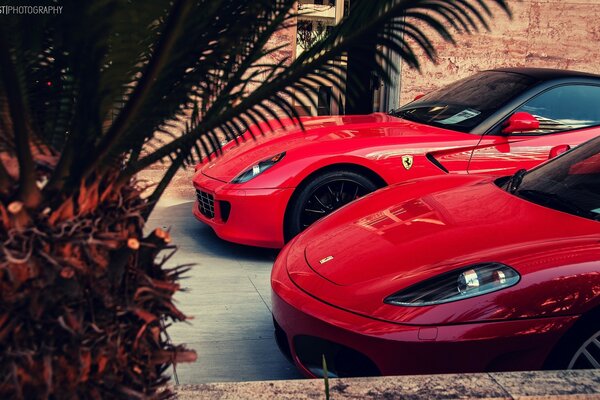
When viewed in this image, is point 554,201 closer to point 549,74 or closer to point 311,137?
point 311,137

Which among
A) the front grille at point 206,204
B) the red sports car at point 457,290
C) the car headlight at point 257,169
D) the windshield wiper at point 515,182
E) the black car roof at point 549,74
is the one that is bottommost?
the front grille at point 206,204

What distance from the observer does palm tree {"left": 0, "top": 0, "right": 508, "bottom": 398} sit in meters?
2.05

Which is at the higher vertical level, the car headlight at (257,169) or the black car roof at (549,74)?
the black car roof at (549,74)

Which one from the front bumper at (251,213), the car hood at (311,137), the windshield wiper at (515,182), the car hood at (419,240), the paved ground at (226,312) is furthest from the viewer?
the car hood at (311,137)

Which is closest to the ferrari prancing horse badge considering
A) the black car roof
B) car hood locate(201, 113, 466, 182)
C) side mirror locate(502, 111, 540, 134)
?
car hood locate(201, 113, 466, 182)

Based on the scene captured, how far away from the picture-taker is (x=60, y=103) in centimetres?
240

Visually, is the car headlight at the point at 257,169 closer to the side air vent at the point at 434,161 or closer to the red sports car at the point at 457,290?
the side air vent at the point at 434,161

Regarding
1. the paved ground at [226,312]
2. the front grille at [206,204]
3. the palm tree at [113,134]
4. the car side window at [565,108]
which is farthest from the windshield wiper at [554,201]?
the front grille at [206,204]

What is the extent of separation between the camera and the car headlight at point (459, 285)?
144 inches

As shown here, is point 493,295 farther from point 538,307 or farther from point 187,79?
point 187,79

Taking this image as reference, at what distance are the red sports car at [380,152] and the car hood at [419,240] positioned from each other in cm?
153

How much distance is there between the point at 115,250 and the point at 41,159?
0.33 meters

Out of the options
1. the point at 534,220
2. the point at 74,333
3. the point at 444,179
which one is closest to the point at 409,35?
the point at 74,333

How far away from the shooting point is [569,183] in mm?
4527
